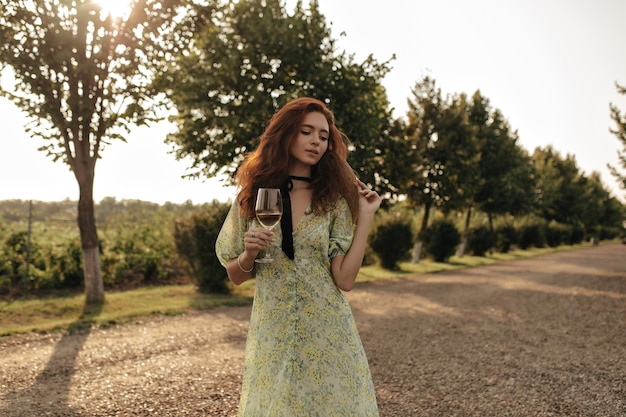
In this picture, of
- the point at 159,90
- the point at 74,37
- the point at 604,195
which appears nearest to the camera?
the point at 74,37

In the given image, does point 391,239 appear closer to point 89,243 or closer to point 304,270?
point 89,243

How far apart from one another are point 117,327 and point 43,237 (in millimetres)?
7157

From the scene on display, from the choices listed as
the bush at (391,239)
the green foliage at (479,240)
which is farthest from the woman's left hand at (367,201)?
the green foliage at (479,240)

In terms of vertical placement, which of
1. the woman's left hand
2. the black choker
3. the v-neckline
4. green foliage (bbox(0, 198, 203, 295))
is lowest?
green foliage (bbox(0, 198, 203, 295))

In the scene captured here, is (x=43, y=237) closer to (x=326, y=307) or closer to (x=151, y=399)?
(x=151, y=399)

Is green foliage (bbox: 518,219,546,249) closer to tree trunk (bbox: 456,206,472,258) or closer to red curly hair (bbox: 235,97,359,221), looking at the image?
tree trunk (bbox: 456,206,472,258)

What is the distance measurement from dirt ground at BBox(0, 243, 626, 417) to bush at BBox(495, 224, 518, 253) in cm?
2200

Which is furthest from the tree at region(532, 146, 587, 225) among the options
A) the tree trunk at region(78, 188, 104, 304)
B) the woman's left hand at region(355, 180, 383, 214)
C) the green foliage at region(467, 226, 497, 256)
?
the woman's left hand at region(355, 180, 383, 214)

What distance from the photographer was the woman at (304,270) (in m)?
2.47

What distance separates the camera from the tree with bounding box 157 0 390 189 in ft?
45.2

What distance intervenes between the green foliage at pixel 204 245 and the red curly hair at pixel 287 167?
8961 mm

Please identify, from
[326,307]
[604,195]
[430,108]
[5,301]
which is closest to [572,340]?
[326,307]

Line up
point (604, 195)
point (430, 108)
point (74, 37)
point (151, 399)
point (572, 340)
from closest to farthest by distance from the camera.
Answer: point (151, 399), point (572, 340), point (74, 37), point (430, 108), point (604, 195)

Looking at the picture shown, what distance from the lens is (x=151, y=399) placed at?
4930 millimetres
